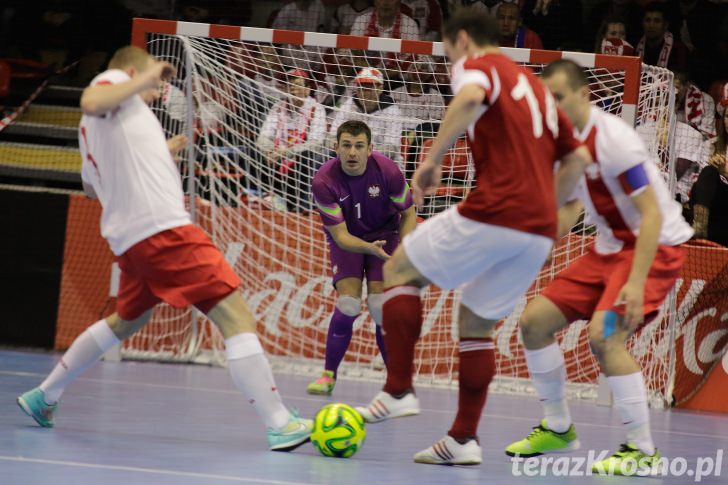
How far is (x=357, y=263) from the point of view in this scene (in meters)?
8.09

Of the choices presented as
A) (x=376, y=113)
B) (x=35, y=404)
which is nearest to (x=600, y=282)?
(x=35, y=404)

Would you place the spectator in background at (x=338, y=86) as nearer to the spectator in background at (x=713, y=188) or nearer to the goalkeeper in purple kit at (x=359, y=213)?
the goalkeeper in purple kit at (x=359, y=213)

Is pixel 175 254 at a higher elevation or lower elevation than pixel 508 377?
higher

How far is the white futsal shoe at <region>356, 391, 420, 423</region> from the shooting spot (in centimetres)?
525

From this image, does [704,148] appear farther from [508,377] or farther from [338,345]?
[338,345]

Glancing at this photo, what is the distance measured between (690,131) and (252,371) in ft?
22.6

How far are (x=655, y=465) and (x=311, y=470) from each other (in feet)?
5.40

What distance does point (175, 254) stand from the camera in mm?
5191

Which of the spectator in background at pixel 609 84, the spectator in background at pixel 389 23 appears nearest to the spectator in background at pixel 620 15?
the spectator in background at pixel 609 84

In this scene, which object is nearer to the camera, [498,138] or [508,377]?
[498,138]

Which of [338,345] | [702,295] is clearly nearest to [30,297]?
[338,345]

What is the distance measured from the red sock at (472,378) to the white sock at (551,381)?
0.41 meters

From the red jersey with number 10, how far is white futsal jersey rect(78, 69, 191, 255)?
1.36 m

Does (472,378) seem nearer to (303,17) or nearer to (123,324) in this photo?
(123,324)
